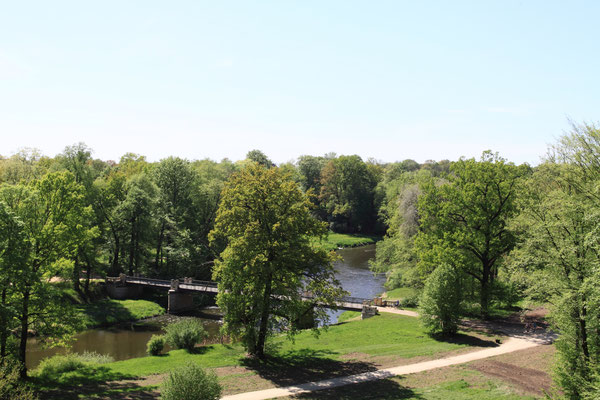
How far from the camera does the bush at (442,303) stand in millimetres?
30109

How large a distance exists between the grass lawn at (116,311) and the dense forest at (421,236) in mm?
3698

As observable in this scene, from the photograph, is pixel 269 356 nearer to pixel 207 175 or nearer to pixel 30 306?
pixel 30 306

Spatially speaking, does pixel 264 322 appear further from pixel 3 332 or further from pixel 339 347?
pixel 3 332

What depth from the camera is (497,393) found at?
19.1m

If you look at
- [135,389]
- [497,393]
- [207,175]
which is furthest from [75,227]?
[207,175]

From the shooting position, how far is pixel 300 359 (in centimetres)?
2669

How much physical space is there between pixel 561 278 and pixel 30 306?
2718 centimetres

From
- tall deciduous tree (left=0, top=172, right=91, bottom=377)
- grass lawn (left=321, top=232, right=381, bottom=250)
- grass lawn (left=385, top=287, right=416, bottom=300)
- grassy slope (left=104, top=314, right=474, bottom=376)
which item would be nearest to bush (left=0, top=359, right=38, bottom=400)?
tall deciduous tree (left=0, top=172, right=91, bottom=377)

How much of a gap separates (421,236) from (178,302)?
28219 mm

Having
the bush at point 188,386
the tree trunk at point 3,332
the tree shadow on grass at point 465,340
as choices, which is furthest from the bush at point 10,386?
the tree shadow on grass at point 465,340

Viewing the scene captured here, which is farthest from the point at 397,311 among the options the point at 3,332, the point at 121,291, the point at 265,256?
the point at 121,291

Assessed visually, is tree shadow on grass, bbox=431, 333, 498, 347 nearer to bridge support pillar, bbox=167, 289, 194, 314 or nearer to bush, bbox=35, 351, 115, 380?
bush, bbox=35, 351, 115, 380

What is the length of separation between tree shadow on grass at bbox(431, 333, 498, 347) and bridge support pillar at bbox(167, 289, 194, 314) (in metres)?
29.5

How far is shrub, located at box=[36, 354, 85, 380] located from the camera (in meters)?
23.8
